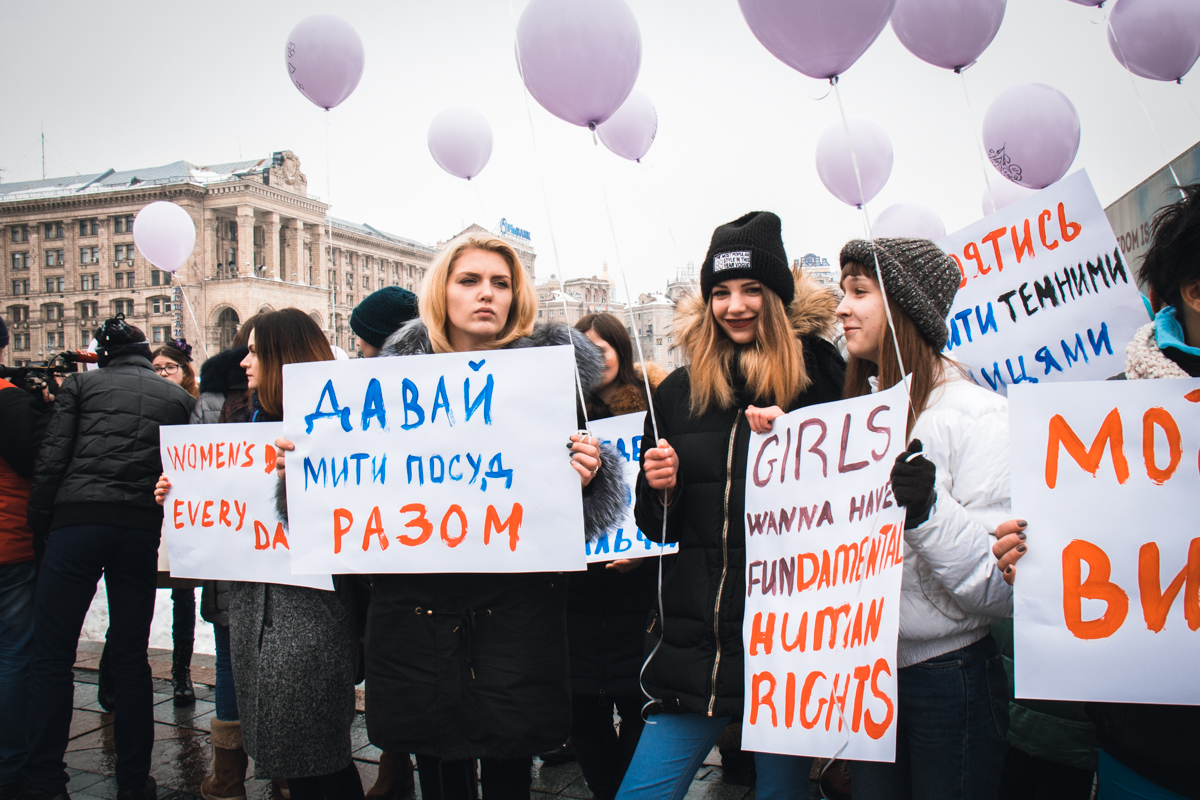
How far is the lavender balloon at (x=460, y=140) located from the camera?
6586 mm

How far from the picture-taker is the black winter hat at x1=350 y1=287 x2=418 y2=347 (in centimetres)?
312

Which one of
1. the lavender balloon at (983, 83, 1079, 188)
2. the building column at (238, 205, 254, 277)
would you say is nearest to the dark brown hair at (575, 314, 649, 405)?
the lavender balloon at (983, 83, 1079, 188)

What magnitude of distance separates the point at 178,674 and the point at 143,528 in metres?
1.57

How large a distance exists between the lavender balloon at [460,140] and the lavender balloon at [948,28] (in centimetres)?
389

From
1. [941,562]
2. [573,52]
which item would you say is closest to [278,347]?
[573,52]

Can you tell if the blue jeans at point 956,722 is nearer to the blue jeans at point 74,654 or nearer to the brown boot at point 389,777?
the brown boot at point 389,777

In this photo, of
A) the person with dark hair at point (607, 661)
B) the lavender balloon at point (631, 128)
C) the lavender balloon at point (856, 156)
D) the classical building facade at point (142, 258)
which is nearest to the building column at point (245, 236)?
the classical building facade at point (142, 258)

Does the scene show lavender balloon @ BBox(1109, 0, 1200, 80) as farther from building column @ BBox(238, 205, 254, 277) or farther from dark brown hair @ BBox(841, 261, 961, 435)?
building column @ BBox(238, 205, 254, 277)

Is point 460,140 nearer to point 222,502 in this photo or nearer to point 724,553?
point 222,502

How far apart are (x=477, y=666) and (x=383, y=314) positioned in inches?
68.0

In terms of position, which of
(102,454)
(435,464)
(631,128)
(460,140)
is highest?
(460,140)

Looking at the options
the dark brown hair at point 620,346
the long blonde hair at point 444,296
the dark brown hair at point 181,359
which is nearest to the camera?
the long blonde hair at point 444,296

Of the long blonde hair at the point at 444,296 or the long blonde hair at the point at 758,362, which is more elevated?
the long blonde hair at the point at 444,296

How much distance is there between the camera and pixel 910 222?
236 inches
